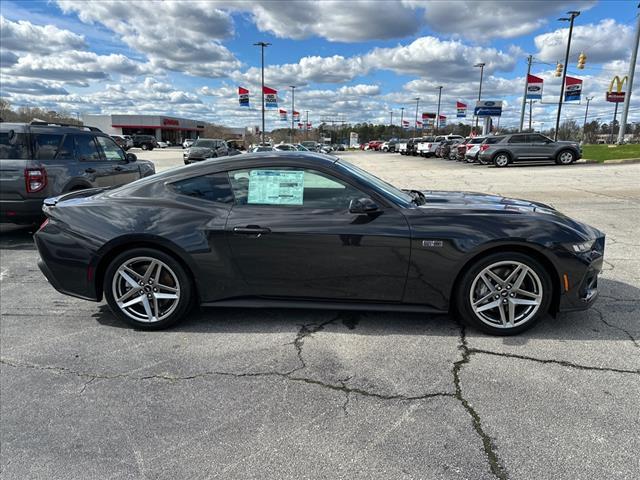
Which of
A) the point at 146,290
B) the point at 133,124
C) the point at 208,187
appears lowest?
the point at 146,290

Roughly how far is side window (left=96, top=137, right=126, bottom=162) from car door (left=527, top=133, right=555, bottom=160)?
2109cm

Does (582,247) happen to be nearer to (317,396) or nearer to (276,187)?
(317,396)

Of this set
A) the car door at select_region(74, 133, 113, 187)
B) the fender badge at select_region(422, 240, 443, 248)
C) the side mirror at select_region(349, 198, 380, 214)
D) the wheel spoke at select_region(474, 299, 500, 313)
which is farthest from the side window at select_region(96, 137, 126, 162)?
the wheel spoke at select_region(474, 299, 500, 313)

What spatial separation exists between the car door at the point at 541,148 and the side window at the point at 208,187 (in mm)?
23146

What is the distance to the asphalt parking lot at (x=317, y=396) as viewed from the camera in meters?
2.30

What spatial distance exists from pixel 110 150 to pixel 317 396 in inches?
281

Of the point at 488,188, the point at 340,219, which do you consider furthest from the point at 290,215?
the point at 488,188

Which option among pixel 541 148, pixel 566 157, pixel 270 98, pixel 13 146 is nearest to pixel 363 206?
pixel 13 146

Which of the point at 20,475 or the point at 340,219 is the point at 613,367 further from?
the point at 20,475

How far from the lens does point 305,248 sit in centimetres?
358

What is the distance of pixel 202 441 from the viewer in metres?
2.47

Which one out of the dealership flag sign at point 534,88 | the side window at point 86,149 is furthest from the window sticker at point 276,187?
the dealership flag sign at point 534,88

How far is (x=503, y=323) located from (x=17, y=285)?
517cm

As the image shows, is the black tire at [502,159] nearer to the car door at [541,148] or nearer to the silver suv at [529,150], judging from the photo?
the silver suv at [529,150]
